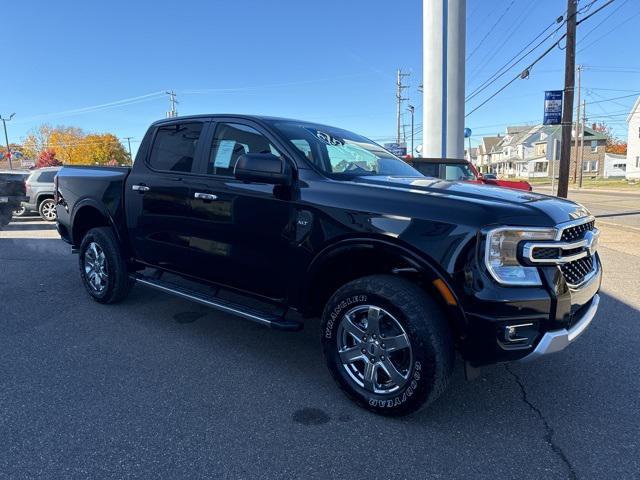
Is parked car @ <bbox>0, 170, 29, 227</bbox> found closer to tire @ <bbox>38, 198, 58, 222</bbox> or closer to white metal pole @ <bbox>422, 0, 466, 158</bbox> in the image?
tire @ <bbox>38, 198, 58, 222</bbox>

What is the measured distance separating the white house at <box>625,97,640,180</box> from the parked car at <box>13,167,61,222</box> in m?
57.1

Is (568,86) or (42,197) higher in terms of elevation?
(568,86)

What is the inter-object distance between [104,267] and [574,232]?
14.6ft

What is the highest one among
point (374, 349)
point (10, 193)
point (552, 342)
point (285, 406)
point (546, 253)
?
point (10, 193)

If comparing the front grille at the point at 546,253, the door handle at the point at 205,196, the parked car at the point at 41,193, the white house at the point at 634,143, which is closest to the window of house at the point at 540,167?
the white house at the point at 634,143

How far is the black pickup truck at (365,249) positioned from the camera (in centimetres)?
264

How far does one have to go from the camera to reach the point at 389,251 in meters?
2.91

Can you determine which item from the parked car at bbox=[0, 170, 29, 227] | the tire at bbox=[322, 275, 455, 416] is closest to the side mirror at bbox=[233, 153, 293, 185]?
the tire at bbox=[322, 275, 455, 416]

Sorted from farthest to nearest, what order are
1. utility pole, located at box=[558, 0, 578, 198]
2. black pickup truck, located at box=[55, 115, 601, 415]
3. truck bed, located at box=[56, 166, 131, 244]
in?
utility pole, located at box=[558, 0, 578, 198] < truck bed, located at box=[56, 166, 131, 244] < black pickup truck, located at box=[55, 115, 601, 415]

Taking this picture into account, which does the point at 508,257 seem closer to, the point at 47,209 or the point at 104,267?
the point at 104,267

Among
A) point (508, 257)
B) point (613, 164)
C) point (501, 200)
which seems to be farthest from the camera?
point (613, 164)

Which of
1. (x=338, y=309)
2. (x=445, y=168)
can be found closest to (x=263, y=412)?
(x=338, y=309)

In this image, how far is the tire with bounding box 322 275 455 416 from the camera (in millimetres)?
2760

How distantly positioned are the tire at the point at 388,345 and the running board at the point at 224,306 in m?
0.35
